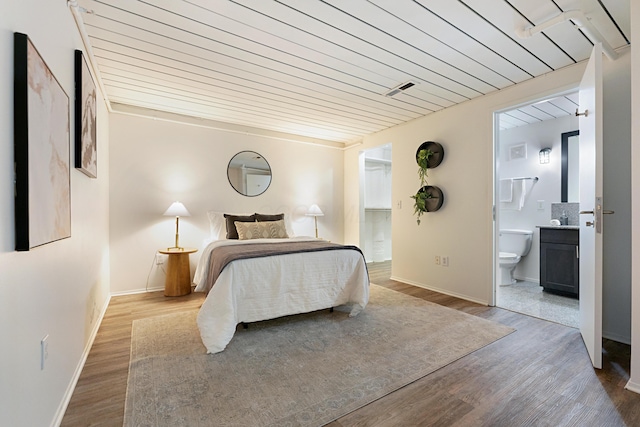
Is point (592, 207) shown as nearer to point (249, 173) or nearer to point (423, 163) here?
point (423, 163)

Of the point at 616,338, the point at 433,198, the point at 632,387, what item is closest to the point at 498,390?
the point at 632,387

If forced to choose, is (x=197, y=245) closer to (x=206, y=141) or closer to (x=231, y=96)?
(x=206, y=141)

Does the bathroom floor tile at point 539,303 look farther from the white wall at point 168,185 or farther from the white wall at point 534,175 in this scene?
the white wall at point 168,185

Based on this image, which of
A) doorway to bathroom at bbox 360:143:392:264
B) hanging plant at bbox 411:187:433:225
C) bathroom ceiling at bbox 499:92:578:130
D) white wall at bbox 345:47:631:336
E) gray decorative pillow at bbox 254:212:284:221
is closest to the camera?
white wall at bbox 345:47:631:336

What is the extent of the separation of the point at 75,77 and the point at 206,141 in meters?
2.27

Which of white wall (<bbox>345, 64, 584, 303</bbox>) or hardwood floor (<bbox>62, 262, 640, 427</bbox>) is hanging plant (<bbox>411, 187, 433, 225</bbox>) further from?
hardwood floor (<bbox>62, 262, 640, 427</bbox>)

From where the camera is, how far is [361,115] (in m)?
3.93

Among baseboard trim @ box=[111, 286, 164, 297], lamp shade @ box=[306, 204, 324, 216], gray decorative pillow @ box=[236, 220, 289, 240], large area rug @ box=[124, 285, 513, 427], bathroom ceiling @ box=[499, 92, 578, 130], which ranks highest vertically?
bathroom ceiling @ box=[499, 92, 578, 130]

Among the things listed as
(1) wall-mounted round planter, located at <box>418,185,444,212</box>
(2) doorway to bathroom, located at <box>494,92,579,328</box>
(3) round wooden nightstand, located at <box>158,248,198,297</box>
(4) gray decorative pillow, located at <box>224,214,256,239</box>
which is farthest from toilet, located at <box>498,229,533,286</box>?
(3) round wooden nightstand, located at <box>158,248,198,297</box>

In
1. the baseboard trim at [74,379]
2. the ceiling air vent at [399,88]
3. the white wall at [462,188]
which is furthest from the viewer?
the ceiling air vent at [399,88]

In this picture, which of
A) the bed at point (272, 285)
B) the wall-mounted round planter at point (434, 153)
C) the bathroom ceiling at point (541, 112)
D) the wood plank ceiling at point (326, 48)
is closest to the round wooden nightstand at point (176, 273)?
the bed at point (272, 285)

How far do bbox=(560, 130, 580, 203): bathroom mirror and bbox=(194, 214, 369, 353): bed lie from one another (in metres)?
3.20

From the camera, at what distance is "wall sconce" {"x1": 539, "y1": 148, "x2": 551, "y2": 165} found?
162 inches

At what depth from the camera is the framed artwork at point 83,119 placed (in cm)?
189
